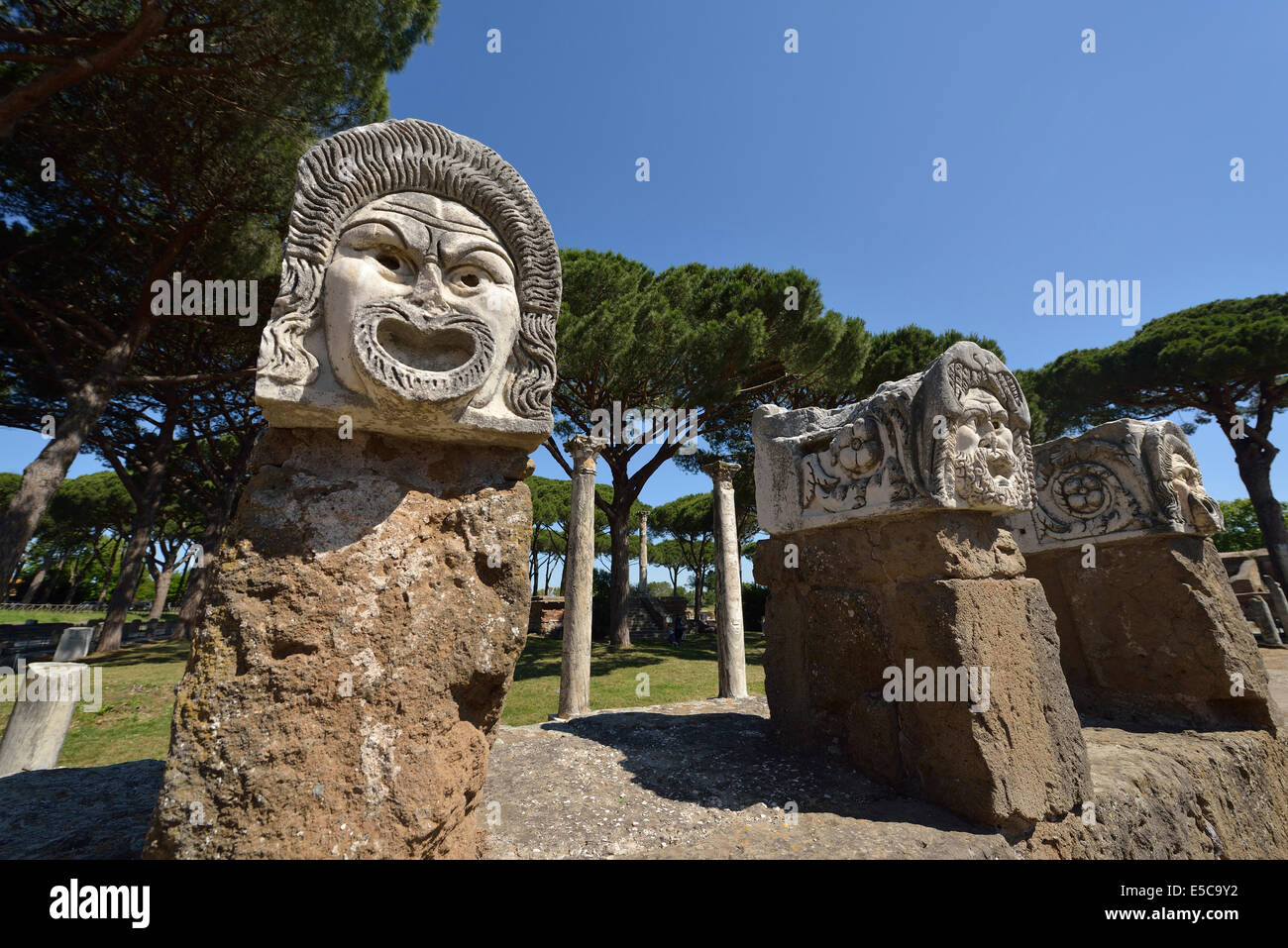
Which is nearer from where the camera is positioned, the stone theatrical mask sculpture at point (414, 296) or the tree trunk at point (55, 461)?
the stone theatrical mask sculpture at point (414, 296)

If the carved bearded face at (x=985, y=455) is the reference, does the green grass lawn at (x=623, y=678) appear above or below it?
below

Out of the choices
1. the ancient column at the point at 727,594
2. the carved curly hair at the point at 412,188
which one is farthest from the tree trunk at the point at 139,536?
the carved curly hair at the point at 412,188

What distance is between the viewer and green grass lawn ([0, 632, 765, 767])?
22.3ft

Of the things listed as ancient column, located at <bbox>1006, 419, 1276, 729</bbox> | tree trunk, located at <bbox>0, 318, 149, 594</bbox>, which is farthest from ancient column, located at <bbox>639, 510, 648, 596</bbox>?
ancient column, located at <bbox>1006, 419, 1276, 729</bbox>

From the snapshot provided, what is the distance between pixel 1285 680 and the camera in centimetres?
853

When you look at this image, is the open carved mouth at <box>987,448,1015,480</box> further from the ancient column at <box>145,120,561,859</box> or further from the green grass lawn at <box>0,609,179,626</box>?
the green grass lawn at <box>0,609,179,626</box>

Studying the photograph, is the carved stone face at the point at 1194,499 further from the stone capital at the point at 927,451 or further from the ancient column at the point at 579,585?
the ancient column at the point at 579,585

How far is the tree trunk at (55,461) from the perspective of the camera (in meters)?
7.80

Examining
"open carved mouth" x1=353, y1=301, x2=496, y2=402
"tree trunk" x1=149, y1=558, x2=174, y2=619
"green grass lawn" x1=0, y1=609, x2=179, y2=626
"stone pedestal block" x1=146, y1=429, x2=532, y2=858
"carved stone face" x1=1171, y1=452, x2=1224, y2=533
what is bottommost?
"green grass lawn" x1=0, y1=609, x2=179, y2=626

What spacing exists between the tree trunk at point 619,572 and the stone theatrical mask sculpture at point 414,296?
11358 millimetres

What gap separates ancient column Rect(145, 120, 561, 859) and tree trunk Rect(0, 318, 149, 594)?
8758 mm
